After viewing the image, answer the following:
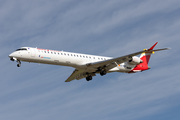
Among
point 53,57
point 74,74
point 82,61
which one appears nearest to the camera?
point 53,57

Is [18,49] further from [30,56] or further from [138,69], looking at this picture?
[138,69]

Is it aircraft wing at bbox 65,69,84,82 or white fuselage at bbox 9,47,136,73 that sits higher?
white fuselage at bbox 9,47,136,73

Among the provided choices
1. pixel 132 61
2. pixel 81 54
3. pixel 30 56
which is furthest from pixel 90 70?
pixel 30 56

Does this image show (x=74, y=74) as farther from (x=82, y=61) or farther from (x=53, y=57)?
(x=53, y=57)

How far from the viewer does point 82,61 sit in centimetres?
3438

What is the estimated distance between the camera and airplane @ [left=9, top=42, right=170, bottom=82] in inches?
1264

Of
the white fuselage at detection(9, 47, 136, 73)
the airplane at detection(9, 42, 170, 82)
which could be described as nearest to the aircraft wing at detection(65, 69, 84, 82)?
the airplane at detection(9, 42, 170, 82)

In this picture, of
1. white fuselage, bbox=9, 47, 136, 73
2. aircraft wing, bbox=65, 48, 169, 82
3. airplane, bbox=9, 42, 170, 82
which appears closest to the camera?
white fuselage, bbox=9, 47, 136, 73

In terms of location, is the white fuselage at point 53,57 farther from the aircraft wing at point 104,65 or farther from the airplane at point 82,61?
the aircraft wing at point 104,65

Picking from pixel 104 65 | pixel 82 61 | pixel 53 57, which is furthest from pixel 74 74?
pixel 53 57

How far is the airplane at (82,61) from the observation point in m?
32.1

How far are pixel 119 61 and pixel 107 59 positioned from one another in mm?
2533

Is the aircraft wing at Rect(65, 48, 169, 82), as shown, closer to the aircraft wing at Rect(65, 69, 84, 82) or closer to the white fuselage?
the aircraft wing at Rect(65, 69, 84, 82)

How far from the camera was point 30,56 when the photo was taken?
3203cm
